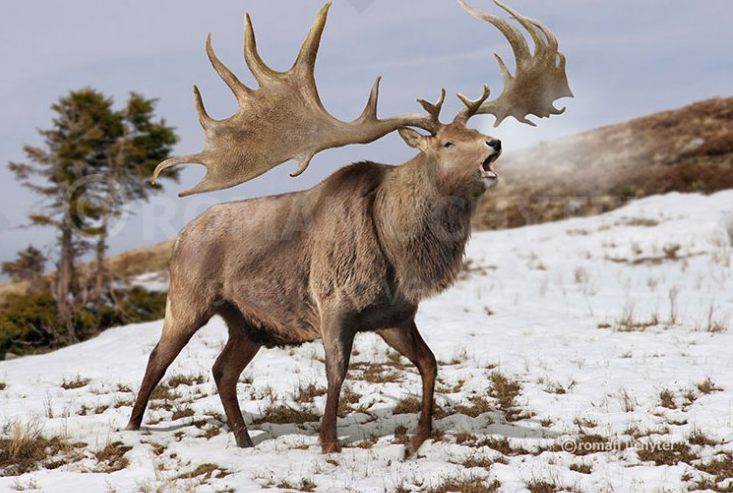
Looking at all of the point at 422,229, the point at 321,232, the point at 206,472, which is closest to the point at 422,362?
the point at 422,229

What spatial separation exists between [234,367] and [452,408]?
2192 millimetres

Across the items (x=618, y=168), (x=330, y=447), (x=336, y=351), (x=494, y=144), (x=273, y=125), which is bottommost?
(x=330, y=447)

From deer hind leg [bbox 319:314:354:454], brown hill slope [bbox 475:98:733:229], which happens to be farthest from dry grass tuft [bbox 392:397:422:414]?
brown hill slope [bbox 475:98:733:229]

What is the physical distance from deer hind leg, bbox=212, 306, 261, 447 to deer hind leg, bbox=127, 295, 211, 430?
0.83ft

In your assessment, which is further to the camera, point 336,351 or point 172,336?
point 172,336

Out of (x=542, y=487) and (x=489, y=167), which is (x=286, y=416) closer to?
(x=542, y=487)

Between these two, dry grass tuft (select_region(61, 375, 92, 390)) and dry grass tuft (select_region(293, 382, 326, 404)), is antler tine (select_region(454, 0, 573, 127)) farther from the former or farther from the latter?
dry grass tuft (select_region(61, 375, 92, 390))

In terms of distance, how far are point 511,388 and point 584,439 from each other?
63.3 inches

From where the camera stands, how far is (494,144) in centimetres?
525

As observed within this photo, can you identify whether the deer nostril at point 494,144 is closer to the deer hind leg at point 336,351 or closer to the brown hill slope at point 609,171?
the deer hind leg at point 336,351

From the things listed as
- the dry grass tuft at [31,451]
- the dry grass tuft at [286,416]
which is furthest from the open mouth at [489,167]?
the dry grass tuft at [31,451]

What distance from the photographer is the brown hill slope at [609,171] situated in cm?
2414

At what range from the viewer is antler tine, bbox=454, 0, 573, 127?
21.5 ft

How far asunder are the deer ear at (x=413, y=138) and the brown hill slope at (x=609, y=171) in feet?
50.5
